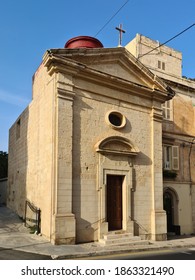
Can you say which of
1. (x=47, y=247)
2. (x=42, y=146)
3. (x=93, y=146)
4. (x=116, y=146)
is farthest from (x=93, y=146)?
(x=47, y=247)

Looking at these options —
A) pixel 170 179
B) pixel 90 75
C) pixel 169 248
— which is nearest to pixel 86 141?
pixel 90 75

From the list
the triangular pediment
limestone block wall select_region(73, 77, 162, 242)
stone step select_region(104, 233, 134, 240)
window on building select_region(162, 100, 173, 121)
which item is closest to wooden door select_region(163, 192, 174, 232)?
limestone block wall select_region(73, 77, 162, 242)

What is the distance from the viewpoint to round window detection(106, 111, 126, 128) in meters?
13.1

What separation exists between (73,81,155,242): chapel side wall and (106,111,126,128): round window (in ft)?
0.76

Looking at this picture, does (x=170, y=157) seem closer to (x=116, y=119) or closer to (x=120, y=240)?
(x=116, y=119)

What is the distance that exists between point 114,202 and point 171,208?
17.6ft

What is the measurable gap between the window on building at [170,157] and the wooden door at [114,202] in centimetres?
468

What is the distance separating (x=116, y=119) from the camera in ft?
44.0

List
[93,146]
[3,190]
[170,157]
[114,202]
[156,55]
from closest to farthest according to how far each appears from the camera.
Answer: [93,146] → [114,202] → [170,157] → [156,55] → [3,190]

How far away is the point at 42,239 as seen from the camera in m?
10.9

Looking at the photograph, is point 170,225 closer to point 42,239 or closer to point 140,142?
point 140,142

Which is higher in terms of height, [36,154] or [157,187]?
[36,154]

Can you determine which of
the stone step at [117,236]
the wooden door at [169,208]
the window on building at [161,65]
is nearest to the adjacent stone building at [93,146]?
the stone step at [117,236]

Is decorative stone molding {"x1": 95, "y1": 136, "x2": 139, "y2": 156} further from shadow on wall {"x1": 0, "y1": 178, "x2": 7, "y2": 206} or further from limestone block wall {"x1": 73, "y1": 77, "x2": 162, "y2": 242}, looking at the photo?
shadow on wall {"x1": 0, "y1": 178, "x2": 7, "y2": 206}
